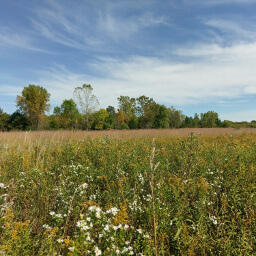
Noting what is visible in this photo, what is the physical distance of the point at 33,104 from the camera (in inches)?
1268

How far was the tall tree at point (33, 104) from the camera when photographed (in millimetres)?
32125

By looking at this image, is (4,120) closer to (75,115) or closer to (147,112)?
(75,115)

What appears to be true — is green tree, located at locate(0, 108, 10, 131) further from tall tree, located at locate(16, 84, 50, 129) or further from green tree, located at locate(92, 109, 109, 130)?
green tree, located at locate(92, 109, 109, 130)

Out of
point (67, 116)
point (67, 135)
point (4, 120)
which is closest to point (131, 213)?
point (67, 135)

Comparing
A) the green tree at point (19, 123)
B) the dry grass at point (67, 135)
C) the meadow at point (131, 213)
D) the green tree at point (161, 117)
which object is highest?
the green tree at point (161, 117)

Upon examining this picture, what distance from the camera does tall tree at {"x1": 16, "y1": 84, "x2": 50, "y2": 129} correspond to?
32.1 m

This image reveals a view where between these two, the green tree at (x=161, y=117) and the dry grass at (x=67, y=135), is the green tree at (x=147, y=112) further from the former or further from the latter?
the dry grass at (x=67, y=135)

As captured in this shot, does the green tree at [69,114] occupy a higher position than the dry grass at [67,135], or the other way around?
the green tree at [69,114]

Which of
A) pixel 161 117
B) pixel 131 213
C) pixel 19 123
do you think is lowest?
pixel 131 213

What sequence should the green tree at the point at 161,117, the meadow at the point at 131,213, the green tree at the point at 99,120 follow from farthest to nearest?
1. the green tree at the point at 161,117
2. the green tree at the point at 99,120
3. the meadow at the point at 131,213

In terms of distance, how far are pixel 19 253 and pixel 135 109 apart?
2064 inches

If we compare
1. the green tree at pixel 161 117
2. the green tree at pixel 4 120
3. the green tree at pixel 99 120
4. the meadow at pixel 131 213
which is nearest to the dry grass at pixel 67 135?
the meadow at pixel 131 213

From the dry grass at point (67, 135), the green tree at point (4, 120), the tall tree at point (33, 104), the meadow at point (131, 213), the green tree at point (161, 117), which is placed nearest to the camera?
the meadow at point (131, 213)

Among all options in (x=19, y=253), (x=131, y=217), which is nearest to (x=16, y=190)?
(x=19, y=253)
